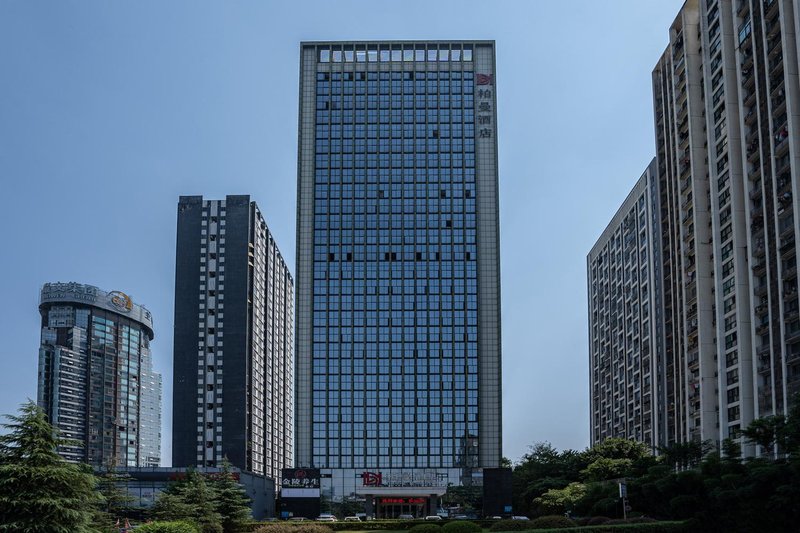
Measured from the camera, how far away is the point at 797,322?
65.6 m

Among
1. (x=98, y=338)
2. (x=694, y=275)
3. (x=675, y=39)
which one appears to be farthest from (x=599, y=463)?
(x=98, y=338)

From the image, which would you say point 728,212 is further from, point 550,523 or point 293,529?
point 293,529

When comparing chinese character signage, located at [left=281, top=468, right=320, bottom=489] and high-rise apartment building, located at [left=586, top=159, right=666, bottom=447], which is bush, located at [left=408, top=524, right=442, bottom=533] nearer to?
chinese character signage, located at [left=281, top=468, right=320, bottom=489]

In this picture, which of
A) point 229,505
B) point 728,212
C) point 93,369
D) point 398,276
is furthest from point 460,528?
point 93,369

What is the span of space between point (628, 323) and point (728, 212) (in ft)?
160

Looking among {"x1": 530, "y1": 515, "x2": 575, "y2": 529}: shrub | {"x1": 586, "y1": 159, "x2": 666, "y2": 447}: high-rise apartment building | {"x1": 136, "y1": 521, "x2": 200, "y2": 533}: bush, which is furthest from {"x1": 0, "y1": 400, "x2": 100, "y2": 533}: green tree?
{"x1": 586, "y1": 159, "x2": 666, "y2": 447}: high-rise apartment building

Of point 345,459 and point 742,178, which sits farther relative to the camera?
point 345,459

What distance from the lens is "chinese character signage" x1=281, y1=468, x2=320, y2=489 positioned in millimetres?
99938

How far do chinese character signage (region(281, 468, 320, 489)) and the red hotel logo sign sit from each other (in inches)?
305

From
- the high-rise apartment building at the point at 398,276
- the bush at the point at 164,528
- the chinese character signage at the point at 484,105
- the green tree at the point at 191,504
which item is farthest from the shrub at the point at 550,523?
the chinese character signage at the point at 484,105

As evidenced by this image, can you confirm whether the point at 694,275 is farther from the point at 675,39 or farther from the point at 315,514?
the point at 315,514

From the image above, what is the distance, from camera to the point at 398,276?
11025 centimetres

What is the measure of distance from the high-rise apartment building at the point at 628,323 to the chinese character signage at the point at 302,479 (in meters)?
37.7

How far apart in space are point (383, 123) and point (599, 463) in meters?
47.5
